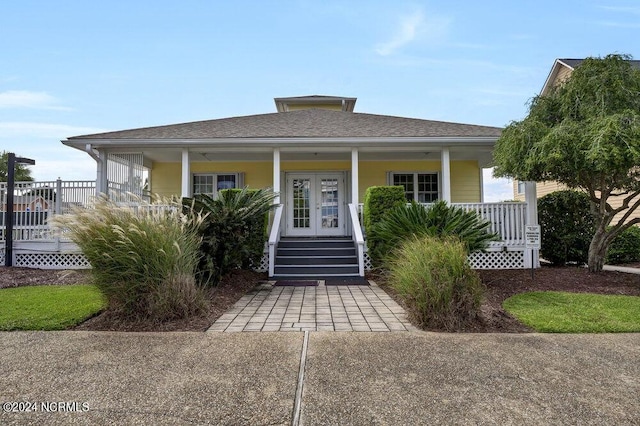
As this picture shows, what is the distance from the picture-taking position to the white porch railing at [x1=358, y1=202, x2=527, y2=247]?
8.93 meters

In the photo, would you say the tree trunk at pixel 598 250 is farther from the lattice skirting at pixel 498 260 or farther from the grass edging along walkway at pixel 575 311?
the grass edging along walkway at pixel 575 311

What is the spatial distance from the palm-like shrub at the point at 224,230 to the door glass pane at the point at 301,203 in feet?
13.6

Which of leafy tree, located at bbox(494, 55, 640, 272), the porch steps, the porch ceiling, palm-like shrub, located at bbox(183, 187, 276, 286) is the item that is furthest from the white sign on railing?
palm-like shrub, located at bbox(183, 187, 276, 286)

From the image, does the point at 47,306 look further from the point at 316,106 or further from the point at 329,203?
the point at 316,106

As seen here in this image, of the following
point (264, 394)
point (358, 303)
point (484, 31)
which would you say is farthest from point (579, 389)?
point (484, 31)

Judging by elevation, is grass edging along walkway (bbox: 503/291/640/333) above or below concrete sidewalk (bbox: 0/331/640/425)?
below

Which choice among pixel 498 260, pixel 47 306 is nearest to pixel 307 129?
pixel 498 260

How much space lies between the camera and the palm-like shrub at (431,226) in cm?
669

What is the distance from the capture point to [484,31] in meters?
10.9

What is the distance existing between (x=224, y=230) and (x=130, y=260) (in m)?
2.16

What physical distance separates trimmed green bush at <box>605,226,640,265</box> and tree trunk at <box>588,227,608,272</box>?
404 cm

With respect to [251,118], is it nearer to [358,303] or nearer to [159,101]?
[159,101]

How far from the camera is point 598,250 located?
24.9ft

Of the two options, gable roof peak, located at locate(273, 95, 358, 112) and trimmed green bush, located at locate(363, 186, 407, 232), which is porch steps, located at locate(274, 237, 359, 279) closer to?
trimmed green bush, located at locate(363, 186, 407, 232)
